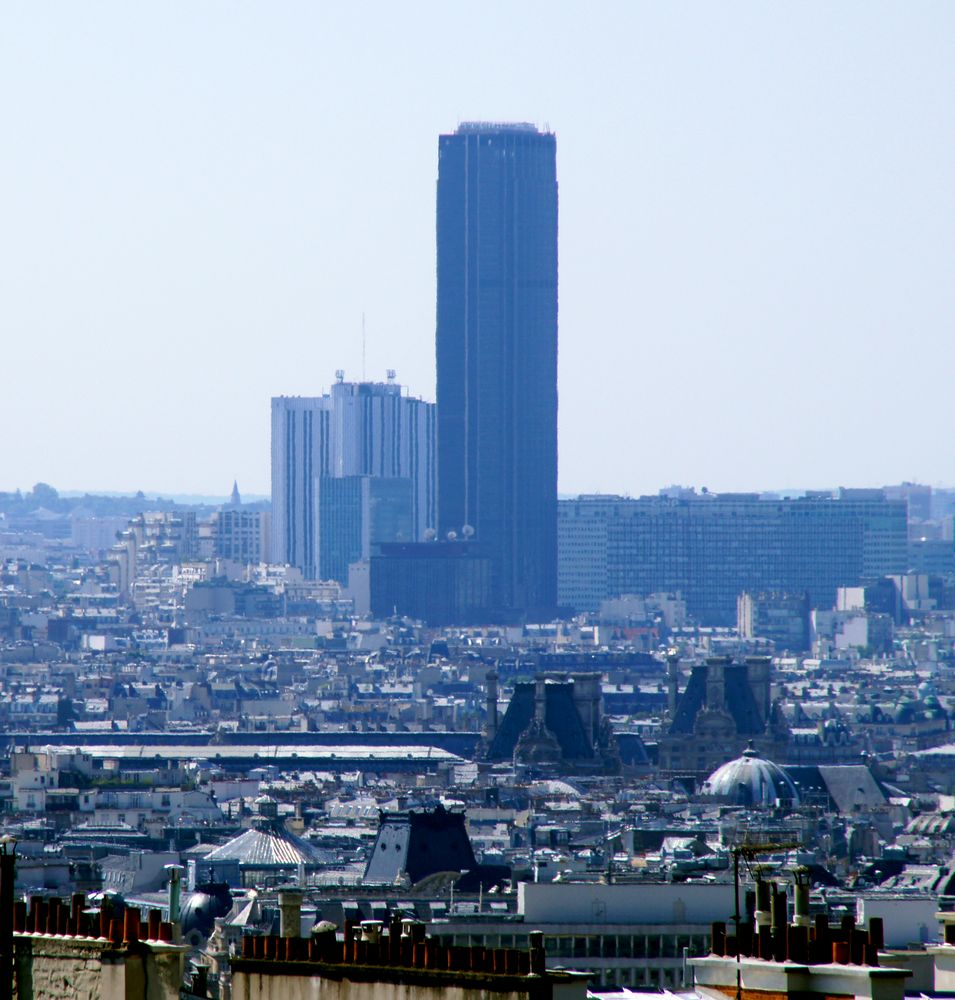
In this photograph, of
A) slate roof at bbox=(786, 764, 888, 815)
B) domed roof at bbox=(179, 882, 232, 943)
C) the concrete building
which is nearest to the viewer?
the concrete building

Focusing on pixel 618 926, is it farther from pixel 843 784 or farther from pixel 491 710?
pixel 491 710

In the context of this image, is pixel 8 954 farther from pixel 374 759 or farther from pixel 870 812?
pixel 374 759

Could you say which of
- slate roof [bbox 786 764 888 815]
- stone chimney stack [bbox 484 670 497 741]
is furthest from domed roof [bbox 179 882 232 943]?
stone chimney stack [bbox 484 670 497 741]

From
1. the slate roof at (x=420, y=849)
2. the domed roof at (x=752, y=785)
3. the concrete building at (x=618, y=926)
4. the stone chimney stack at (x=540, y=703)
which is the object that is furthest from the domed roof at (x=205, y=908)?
the stone chimney stack at (x=540, y=703)

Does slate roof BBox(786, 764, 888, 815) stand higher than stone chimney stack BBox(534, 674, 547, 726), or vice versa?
stone chimney stack BBox(534, 674, 547, 726)

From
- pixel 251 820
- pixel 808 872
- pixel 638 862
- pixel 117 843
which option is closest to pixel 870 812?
pixel 251 820

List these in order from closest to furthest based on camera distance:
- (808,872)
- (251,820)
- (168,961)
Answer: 1. (168,961)
2. (808,872)
3. (251,820)

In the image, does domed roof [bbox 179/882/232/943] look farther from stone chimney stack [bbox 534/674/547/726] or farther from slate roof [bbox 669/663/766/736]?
slate roof [bbox 669/663/766/736]

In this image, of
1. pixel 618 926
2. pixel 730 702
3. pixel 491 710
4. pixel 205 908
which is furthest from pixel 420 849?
pixel 730 702
